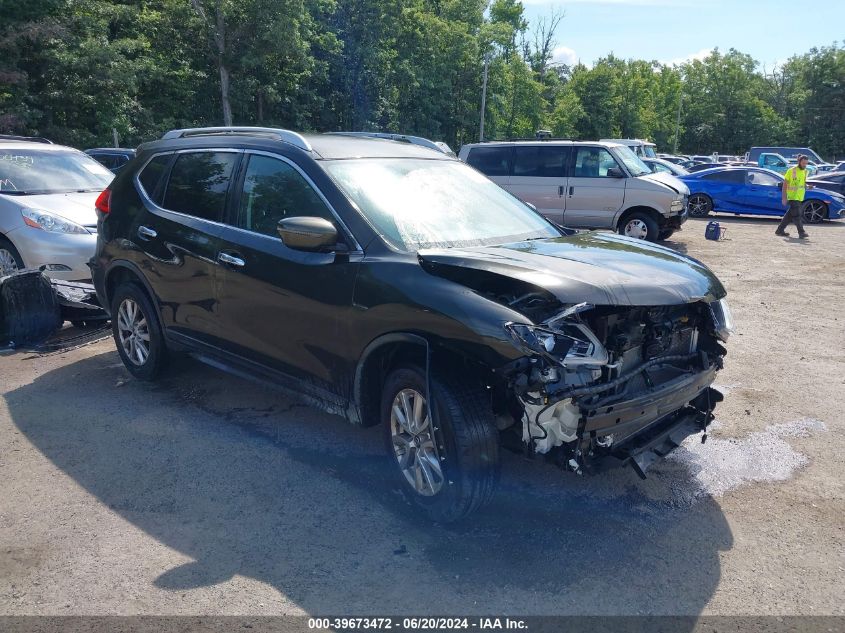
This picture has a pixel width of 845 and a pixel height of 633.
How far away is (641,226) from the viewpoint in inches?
550

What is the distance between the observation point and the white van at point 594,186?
1382 cm

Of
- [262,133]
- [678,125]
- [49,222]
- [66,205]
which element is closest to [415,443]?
[262,133]

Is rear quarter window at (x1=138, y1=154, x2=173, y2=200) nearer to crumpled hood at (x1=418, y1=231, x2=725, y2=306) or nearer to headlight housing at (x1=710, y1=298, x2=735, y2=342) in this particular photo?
crumpled hood at (x1=418, y1=231, x2=725, y2=306)

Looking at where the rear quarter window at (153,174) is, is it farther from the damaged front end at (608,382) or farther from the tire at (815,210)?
the tire at (815,210)

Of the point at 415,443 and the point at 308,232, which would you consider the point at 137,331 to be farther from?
the point at 415,443

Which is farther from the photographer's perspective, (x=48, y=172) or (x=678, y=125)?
(x=678, y=125)

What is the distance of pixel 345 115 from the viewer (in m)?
42.2

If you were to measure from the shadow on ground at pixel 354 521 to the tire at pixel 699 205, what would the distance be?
709 inches

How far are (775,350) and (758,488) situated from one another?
330cm

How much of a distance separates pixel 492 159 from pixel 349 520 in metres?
12.2

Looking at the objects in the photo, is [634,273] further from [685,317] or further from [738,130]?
[738,130]

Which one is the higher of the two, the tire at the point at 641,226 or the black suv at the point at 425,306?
the black suv at the point at 425,306

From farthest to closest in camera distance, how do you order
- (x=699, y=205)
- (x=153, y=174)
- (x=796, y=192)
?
(x=699, y=205) → (x=796, y=192) → (x=153, y=174)

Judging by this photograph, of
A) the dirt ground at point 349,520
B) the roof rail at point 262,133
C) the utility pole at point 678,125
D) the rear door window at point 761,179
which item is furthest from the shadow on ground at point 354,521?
the utility pole at point 678,125
